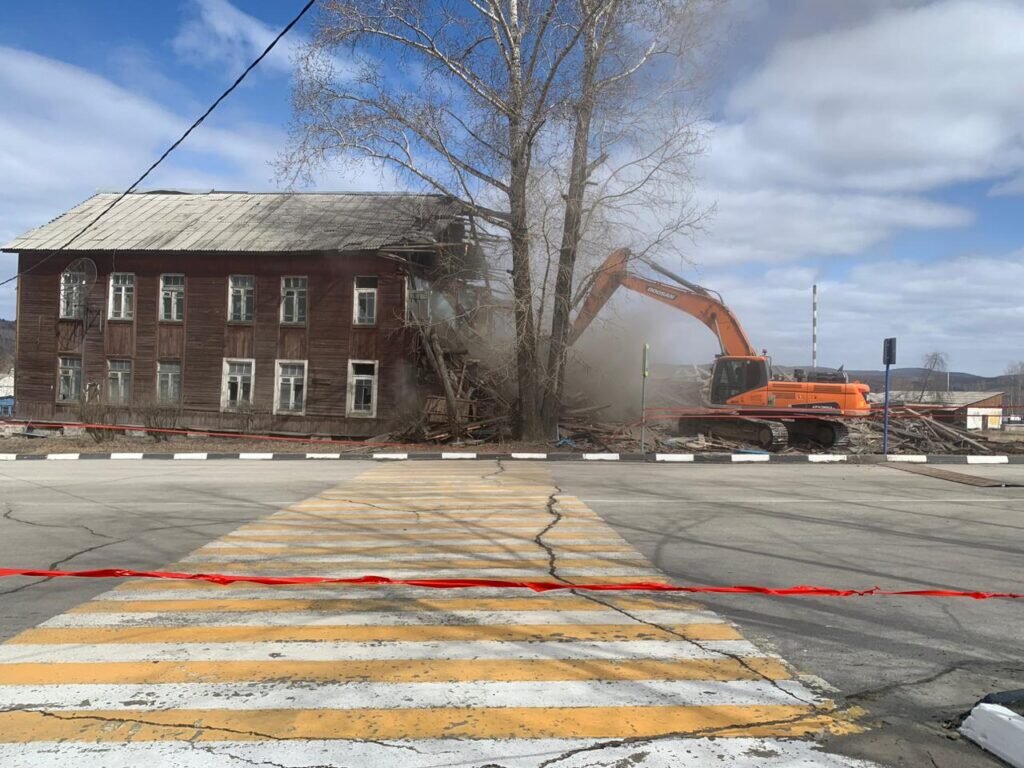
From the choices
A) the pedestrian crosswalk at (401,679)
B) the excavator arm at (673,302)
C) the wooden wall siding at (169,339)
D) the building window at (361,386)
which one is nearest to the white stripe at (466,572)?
the pedestrian crosswalk at (401,679)

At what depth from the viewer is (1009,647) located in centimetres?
482

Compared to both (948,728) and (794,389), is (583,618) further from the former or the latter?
(794,389)

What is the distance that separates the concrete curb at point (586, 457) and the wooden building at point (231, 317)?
25.0 feet

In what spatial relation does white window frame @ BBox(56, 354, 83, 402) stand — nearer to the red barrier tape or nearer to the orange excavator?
the orange excavator

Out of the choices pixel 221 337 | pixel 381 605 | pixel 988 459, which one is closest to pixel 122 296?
pixel 221 337

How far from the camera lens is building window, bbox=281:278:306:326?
28844 mm

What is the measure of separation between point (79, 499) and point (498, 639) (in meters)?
9.35

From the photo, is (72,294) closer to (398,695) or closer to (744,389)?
(744,389)

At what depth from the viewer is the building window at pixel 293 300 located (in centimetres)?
2884

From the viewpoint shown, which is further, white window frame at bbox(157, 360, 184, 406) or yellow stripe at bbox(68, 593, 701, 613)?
white window frame at bbox(157, 360, 184, 406)

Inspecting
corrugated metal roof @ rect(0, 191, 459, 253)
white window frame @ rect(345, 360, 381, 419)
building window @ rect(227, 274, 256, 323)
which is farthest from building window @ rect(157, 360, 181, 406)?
white window frame @ rect(345, 360, 381, 419)

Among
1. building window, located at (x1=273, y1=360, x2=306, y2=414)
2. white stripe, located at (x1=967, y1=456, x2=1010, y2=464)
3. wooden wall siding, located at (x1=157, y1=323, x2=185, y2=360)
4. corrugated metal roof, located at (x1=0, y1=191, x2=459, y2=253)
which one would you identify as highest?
corrugated metal roof, located at (x1=0, y1=191, x2=459, y2=253)

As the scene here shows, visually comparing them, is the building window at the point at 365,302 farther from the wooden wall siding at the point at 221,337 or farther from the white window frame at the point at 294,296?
the white window frame at the point at 294,296

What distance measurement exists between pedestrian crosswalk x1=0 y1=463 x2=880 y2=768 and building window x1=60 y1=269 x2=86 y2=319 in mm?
28073
